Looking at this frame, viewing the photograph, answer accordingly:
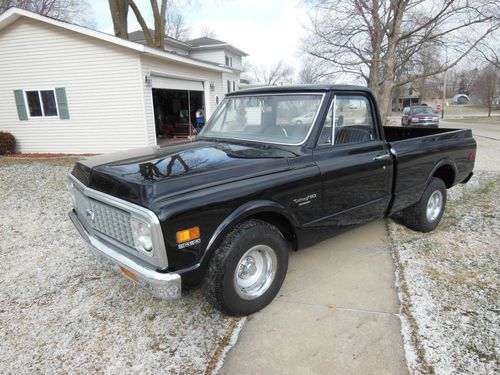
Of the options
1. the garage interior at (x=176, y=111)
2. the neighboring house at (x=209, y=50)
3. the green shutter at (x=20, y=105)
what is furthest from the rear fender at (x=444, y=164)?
the neighboring house at (x=209, y=50)

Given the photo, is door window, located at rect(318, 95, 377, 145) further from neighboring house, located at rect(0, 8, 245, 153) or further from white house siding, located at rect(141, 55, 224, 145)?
white house siding, located at rect(141, 55, 224, 145)

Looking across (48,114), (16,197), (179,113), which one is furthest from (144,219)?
(179,113)

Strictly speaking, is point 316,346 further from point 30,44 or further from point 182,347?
point 30,44

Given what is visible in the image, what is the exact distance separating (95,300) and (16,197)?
16.3 ft

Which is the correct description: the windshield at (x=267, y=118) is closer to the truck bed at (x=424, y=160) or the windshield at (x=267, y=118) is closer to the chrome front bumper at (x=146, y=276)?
the truck bed at (x=424, y=160)

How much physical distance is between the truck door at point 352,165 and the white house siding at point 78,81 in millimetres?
A: 9349

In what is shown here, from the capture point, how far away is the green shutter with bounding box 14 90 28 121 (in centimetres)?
1243

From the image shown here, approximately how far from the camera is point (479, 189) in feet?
22.2

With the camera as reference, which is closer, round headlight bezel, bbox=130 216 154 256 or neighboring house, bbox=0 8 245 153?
round headlight bezel, bbox=130 216 154 256

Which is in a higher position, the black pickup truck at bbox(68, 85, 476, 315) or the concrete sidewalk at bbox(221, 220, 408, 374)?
the black pickup truck at bbox(68, 85, 476, 315)

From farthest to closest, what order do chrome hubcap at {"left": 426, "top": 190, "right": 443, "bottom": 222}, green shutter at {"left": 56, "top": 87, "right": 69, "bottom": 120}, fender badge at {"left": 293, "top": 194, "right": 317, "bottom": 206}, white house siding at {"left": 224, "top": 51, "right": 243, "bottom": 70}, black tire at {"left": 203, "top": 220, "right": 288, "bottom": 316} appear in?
white house siding at {"left": 224, "top": 51, "right": 243, "bottom": 70}
green shutter at {"left": 56, "top": 87, "right": 69, "bottom": 120}
chrome hubcap at {"left": 426, "top": 190, "right": 443, "bottom": 222}
fender badge at {"left": 293, "top": 194, "right": 317, "bottom": 206}
black tire at {"left": 203, "top": 220, "right": 288, "bottom": 316}

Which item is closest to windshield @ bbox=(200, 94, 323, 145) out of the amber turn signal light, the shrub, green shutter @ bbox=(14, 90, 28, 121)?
the amber turn signal light

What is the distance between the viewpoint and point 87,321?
9.41 ft

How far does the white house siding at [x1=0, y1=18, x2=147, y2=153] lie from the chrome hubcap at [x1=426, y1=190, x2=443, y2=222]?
375 inches
